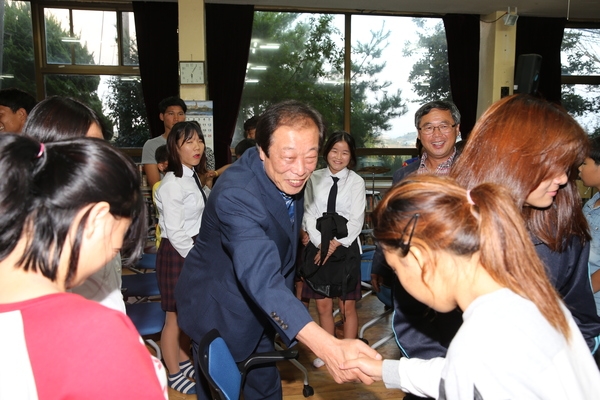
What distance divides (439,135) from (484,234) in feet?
5.09

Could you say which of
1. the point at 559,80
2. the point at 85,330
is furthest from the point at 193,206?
the point at 559,80

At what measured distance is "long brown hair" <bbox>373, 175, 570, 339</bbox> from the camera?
933mm

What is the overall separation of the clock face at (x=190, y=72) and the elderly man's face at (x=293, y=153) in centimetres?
448

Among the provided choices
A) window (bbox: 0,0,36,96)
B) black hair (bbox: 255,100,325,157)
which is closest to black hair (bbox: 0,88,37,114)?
black hair (bbox: 255,100,325,157)

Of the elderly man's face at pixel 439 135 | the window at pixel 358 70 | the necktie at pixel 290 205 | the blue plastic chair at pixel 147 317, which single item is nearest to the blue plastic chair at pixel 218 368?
the necktie at pixel 290 205

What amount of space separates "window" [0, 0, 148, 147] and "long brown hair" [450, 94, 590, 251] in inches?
238

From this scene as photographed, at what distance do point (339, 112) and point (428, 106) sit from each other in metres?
4.57

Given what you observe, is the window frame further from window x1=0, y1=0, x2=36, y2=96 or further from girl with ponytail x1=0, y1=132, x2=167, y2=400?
girl with ponytail x1=0, y1=132, x2=167, y2=400

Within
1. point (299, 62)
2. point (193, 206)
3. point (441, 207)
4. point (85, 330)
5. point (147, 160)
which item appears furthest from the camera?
point (299, 62)

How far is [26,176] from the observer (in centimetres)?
74

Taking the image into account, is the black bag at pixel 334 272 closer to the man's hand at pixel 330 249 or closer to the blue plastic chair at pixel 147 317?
the man's hand at pixel 330 249

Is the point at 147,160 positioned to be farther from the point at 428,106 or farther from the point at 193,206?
the point at 428,106

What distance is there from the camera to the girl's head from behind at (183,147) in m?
2.71

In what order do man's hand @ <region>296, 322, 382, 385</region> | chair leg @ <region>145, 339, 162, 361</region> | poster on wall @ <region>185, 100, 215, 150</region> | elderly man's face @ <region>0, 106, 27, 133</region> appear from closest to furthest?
1. man's hand @ <region>296, 322, 382, 385</region>
2. elderly man's face @ <region>0, 106, 27, 133</region>
3. chair leg @ <region>145, 339, 162, 361</region>
4. poster on wall @ <region>185, 100, 215, 150</region>
